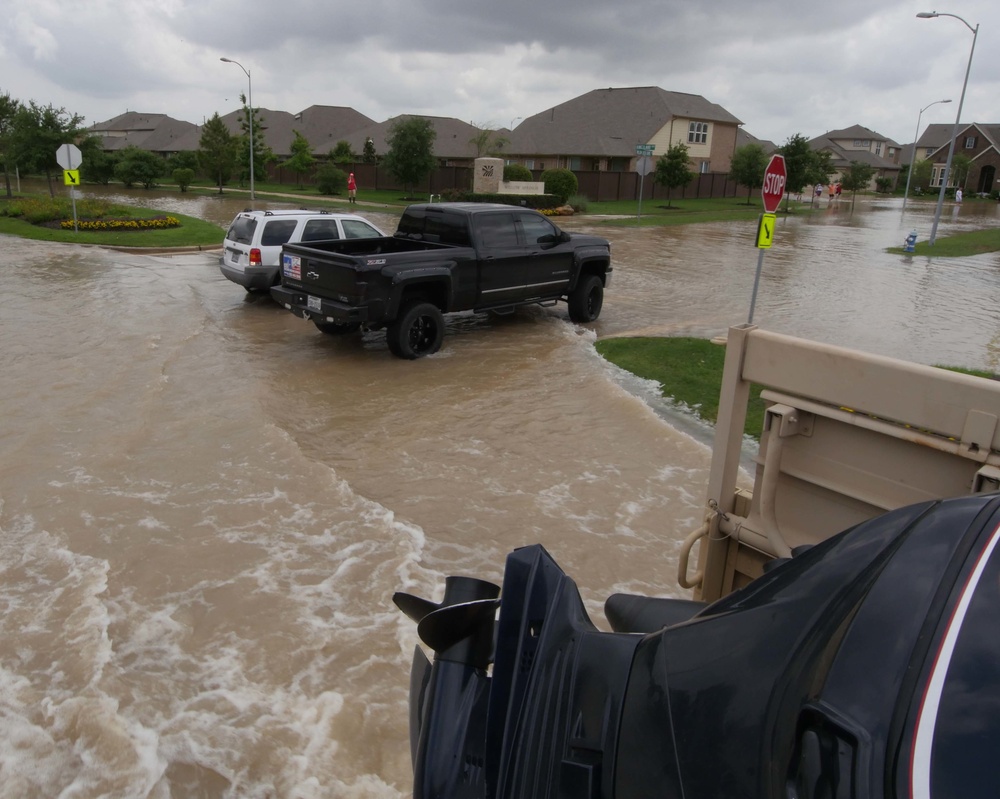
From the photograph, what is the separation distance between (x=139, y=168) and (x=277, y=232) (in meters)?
43.6

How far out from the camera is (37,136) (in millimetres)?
36438

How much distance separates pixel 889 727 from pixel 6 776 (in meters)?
3.83

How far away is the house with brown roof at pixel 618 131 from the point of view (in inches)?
2258

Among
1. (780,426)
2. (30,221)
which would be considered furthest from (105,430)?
(30,221)

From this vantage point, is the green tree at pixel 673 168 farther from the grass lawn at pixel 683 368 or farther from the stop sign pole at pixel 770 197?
the grass lawn at pixel 683 368

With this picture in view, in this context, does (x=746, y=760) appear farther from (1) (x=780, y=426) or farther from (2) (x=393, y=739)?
(2) (x=393, y=739)

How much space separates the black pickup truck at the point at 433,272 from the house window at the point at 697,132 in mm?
52834

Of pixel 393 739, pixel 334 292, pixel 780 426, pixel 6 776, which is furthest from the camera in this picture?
pixel 334 292

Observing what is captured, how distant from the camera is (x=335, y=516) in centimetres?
625

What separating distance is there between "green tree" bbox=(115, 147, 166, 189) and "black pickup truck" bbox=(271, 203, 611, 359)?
45.8 meters

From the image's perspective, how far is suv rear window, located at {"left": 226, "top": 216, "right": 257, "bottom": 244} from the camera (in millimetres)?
13789

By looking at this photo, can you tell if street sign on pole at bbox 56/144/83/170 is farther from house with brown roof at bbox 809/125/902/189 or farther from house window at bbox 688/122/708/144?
house with brown roof at bbox 809/125/902/189

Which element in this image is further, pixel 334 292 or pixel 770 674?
pixel 334 292

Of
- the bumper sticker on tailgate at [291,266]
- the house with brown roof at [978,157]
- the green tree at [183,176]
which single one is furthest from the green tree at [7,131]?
the house with brown roof at [978,157]
